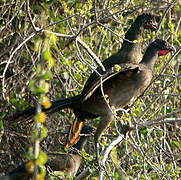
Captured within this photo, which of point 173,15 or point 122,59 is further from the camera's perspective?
point 173,15

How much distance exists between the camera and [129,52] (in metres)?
4.59

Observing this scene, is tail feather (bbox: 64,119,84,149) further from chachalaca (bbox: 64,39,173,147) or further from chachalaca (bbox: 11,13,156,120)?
chachalaca (bbox: 11,13,156,120)

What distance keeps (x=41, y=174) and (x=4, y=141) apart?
3.96 m

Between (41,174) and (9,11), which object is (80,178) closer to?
(9,11)

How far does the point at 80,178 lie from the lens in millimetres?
4367

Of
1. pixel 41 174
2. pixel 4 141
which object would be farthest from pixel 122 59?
pixel 41 174

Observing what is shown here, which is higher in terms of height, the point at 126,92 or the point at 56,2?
the point at 56,2

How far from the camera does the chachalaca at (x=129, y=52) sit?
173 inches

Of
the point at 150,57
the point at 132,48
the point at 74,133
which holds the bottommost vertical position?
the point at 74,133

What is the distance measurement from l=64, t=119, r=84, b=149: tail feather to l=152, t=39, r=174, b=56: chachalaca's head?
1.03 m

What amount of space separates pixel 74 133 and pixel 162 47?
3.88 ft

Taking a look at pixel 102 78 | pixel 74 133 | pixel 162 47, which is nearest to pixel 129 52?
pixel 162 47

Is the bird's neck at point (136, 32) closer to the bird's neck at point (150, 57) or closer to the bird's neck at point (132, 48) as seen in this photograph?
the bird's neck at point (132, 48)

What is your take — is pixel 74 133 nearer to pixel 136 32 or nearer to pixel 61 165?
pixel 61 165
